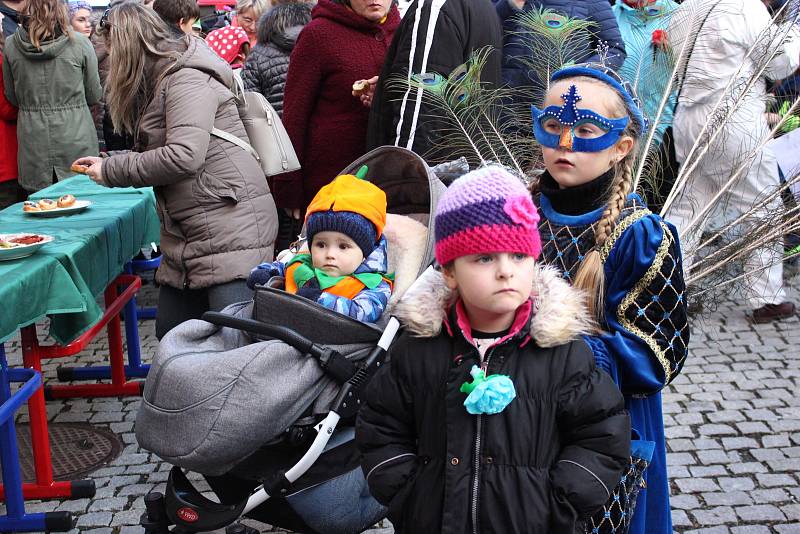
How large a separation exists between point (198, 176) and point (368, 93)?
102 centimetres

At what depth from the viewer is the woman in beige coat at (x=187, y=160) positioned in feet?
13.8

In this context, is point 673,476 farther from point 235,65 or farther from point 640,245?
point 235,65

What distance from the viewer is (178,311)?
15.0 ft

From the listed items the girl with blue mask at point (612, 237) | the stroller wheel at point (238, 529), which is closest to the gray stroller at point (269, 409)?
the stroller wheel at point (238, 529)

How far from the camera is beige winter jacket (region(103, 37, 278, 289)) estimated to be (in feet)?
13.8

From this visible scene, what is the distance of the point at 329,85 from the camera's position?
4949mm

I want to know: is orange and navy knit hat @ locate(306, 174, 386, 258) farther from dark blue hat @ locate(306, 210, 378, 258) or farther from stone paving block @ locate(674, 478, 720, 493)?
stone paving block @ locate(674, 478, 720, 493)

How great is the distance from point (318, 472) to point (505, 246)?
4.20 ft

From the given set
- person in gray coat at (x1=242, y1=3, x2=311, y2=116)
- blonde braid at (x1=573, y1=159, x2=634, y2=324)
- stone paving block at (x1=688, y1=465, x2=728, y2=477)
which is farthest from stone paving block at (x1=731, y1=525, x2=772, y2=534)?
person in gray coat at (x1=242, y1=3, x2=311, y2=116)

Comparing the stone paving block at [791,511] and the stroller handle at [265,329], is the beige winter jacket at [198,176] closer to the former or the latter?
the stroller handle at [265,329]

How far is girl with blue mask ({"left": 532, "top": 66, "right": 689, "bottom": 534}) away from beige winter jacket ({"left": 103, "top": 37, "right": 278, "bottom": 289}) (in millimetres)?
2160

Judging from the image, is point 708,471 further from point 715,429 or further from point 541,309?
point 541,309

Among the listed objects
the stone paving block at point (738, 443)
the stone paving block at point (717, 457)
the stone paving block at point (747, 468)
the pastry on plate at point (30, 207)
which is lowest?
the stone paving block at point (738, 443)

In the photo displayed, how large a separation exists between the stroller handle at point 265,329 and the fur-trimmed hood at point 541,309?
64cm
